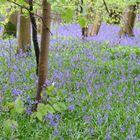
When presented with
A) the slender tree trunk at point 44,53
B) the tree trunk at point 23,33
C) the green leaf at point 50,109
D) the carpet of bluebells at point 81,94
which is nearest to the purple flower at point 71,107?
the carpet of bluebells at point 81,94

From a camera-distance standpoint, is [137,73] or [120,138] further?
[137,73]

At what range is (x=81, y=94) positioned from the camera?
594cm

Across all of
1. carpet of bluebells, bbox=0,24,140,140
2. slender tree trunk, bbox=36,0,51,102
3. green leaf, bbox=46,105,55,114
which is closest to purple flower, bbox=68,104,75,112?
carpet of bluebells, bbox=0,24,140,140

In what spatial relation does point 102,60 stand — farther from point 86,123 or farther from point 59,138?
point 59,138

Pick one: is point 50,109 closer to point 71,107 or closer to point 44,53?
point 44,53

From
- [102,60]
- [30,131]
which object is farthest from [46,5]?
[102,60]

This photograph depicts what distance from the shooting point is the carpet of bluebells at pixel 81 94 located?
4.46 m

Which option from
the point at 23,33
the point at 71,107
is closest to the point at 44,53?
the point at 71,107

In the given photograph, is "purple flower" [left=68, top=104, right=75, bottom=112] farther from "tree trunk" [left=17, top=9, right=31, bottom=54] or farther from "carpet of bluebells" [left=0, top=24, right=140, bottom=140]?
"tree trunk" [left=17, top=9, right=31, bottom=54]

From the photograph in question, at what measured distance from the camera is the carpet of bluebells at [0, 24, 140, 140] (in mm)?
4457

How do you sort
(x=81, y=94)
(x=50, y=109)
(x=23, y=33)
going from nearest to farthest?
(x=50, y=109) → (x=81, y=94) → (x=23, y=33)

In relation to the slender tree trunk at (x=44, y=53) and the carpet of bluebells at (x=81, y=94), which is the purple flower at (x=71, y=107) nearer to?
the carpet of bluebells at (x=81, y=94)

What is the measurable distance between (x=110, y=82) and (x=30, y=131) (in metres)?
2.87

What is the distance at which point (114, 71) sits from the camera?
7.89 metres
